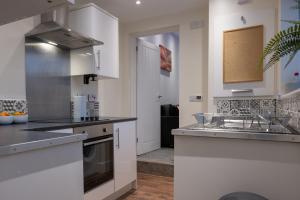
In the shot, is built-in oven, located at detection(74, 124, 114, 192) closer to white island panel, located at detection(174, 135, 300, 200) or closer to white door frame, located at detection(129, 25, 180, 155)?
white island panel, located at detection(174, 135, 300, 200)

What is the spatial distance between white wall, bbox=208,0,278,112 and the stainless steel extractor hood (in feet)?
4.73

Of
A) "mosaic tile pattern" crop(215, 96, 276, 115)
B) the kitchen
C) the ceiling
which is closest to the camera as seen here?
the kitchen

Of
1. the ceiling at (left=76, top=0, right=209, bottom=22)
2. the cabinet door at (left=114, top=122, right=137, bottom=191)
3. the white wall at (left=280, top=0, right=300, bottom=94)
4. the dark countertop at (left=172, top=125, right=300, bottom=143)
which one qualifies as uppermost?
the ceiling at (left=76, top=0, right=209, bottom=22)

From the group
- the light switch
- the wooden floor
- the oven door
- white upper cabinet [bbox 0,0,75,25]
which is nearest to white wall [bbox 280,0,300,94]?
the light switch

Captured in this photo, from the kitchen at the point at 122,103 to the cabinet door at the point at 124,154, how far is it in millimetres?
12

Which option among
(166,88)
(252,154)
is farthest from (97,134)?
(166,88)

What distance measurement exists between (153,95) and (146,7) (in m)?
1.75

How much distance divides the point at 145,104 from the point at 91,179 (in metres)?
2.17

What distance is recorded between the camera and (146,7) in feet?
10.0

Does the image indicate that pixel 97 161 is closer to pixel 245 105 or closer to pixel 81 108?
pixel 81 108

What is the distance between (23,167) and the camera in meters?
0.83

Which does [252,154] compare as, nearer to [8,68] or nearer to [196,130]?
[196,130]

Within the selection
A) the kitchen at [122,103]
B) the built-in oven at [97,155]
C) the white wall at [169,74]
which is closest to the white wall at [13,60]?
the kitchen at [122,103]

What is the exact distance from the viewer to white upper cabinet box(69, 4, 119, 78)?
2.43 m
